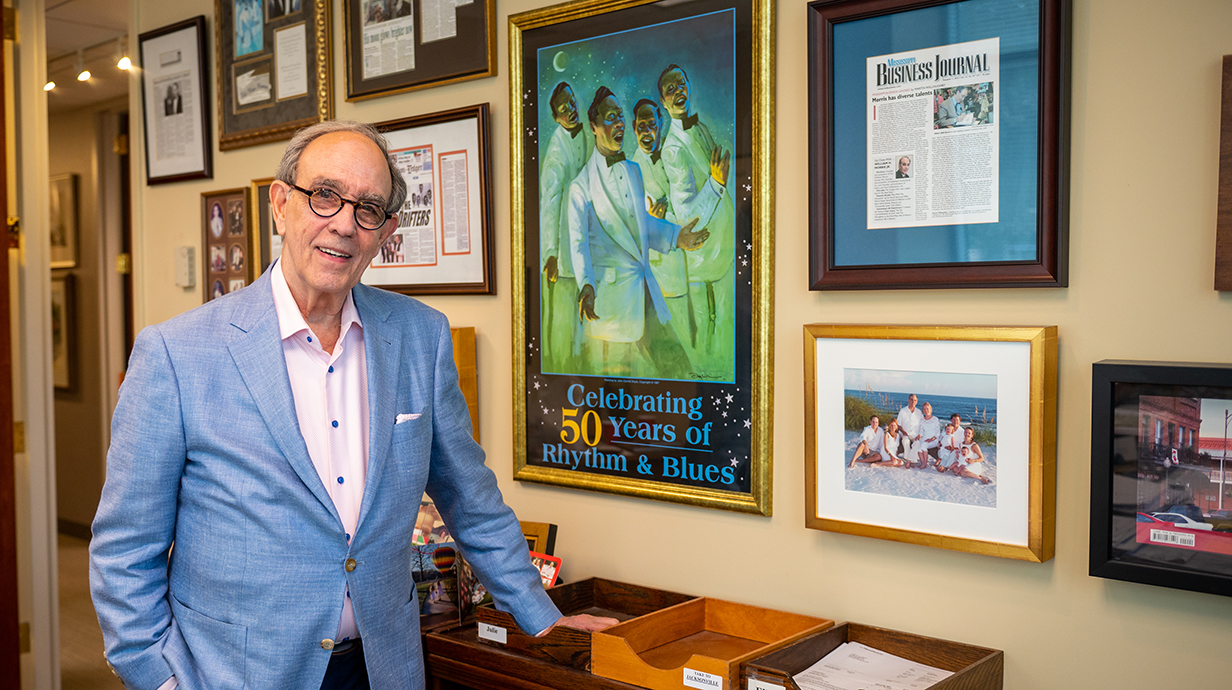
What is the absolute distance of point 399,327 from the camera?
1.70m

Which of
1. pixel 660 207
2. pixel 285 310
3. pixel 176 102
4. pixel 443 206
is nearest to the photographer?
pixel 285 310

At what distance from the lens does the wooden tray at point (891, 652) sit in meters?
1.63

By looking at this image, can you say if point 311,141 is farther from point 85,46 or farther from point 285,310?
point 85,46

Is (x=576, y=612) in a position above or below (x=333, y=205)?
below

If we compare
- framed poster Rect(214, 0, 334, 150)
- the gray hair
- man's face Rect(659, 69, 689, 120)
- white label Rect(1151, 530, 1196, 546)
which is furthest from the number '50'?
framed poster Rect(214, 0, 334, 150)

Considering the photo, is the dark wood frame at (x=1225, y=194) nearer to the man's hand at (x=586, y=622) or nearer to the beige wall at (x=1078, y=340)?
the beige wall at (x=1078, y=340)

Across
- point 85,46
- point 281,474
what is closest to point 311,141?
point 281,474

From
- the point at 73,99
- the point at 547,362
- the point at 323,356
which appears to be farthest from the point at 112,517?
the point at 73,99

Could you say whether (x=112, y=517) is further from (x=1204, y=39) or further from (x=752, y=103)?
(x=1204, y=39)

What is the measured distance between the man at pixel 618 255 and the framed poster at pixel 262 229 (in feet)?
4.32

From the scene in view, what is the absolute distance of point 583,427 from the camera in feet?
7.70

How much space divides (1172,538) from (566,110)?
5.33 feet

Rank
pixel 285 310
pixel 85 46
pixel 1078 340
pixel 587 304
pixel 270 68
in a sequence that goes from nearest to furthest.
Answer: pixel 285 310 → pixel 1078 340 → pixel 587 304 → pixel 270 68 → pixel 85 46

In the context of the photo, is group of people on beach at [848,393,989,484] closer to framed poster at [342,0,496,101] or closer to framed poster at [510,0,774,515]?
framed poster at [510,0,774,515]
